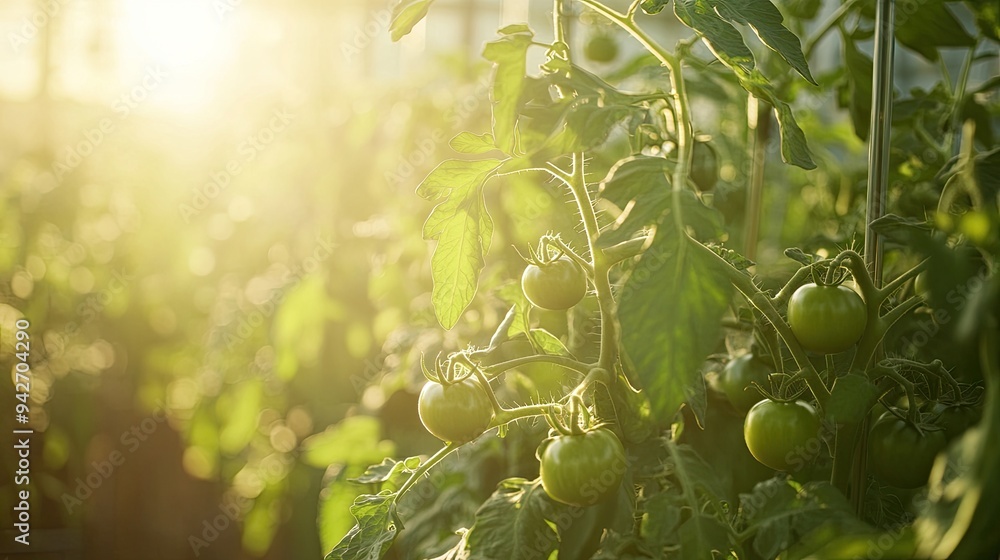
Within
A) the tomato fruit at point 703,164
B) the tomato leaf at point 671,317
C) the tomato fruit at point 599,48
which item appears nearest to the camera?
the tomato leaf at point 671,317

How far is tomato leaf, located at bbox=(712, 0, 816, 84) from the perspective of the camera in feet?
1.75

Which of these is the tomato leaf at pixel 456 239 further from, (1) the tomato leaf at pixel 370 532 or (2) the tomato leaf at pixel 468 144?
(1) the tomato leaf at pixel 370 532

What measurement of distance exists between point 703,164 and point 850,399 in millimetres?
324

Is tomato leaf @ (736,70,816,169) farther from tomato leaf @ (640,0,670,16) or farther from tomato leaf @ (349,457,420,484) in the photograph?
tomato leaf @ (349,457,420,484)

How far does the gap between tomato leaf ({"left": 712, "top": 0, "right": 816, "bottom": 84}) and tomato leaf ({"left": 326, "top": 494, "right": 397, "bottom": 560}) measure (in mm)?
414

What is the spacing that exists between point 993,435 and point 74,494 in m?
2.29

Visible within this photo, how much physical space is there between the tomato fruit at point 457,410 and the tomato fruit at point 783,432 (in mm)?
→ 186

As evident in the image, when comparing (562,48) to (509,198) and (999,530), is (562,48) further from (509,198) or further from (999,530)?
(509,198)

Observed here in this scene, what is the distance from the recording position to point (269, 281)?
7.02ft

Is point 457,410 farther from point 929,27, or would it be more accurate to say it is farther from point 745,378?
point 929,27

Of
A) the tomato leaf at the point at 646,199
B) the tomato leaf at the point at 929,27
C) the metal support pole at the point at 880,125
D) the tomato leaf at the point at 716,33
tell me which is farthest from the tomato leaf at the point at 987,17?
the tomato leaf at the point at 646,199

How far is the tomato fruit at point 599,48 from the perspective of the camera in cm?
148

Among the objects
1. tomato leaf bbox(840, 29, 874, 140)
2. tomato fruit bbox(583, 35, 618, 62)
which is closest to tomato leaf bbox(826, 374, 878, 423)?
tomato leaf bbox(840, 29, 874, 140)

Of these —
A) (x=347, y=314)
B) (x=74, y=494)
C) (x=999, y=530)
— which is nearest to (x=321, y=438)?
(x=347, y=314)
